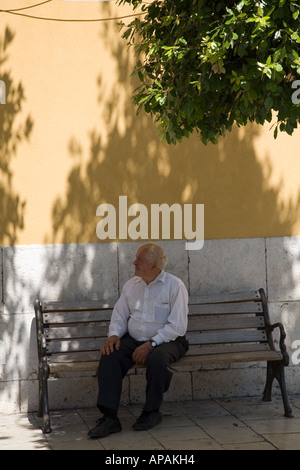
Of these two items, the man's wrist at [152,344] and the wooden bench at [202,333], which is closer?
the man's wrist at [152,344]

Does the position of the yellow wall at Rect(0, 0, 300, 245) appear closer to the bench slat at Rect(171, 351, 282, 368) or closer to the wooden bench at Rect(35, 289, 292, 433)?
the wooden bench at Rect(35, 289, 292, 433)

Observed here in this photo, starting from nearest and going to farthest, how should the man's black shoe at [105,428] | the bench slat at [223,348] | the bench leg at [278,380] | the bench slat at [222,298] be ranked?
the man's black shoe at [105,428]
the bench leg at [278,380]
the bench slat at [223,348]
the bench slat at [222,298]

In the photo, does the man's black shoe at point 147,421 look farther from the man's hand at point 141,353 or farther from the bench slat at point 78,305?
the bench slat at point 78,305

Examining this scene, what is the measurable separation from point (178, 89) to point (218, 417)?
2.93 metres

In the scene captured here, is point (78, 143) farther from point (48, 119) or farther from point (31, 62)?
point (31, 62)

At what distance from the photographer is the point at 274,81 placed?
5.06m

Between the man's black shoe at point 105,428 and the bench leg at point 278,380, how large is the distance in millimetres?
1403

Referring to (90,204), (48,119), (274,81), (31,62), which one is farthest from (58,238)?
(274,81)

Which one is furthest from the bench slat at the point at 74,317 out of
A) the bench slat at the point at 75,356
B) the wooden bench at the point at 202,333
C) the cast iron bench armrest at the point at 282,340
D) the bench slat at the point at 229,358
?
the cast iron bench armrest at the point at 282,340

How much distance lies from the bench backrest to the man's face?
1.79 ft

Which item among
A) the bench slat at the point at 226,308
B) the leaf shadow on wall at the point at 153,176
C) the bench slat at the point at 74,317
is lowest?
the bench slat at the point at 74,317

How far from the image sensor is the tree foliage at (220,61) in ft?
16.3
